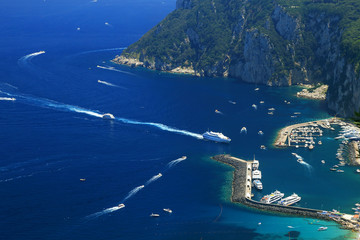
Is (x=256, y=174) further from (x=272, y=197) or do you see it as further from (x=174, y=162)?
(x=174, y=162)

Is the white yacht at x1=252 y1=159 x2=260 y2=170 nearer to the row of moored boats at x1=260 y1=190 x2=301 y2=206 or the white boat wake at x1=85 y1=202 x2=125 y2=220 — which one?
the row of moored boats at x1=260 y1=190 x2=301 y2=206

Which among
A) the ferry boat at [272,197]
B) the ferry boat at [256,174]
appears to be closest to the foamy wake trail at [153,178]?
the ferry boat at [256,174]

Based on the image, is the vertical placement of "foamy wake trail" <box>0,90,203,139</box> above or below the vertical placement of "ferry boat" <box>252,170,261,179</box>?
above

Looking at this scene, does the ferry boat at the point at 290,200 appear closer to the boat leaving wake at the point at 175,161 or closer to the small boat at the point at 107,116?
the boat leaving wake at the point at 175,161

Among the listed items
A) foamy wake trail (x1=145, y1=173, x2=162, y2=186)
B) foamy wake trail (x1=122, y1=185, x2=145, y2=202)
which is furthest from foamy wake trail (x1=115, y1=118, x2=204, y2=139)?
foamy wake trail (x1=122, y1=185, x2=145, y2=202)

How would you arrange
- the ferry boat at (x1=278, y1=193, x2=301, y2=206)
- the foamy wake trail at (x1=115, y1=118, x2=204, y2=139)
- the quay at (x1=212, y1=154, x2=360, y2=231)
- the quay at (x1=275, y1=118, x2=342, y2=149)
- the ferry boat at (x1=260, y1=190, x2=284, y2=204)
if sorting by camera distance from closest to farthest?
1. the quay at (x1=212, y1=154, x2=360, y2=231)
2. the ferry boat at (x1=278, y1=193, x2=301, y2=206)
3. the ferry boat at (x1=260, y1=190, x2=284, y2=204)
4. the quay at (x1=275, y1=118, x2=342, y2=149)
5. the foamy wake trail at (x1=115, y1=118, x2=204, y2=139)

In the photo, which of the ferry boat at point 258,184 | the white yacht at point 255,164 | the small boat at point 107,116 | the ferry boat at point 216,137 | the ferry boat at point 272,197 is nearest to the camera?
the ferry boat at point 272,197

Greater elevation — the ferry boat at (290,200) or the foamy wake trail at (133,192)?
the ferry boat at (290,200)

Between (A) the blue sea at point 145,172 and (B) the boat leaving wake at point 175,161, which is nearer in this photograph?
(A) the blue sea at point 145,172

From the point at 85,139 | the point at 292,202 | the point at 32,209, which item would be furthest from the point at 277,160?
the point at 32,209
